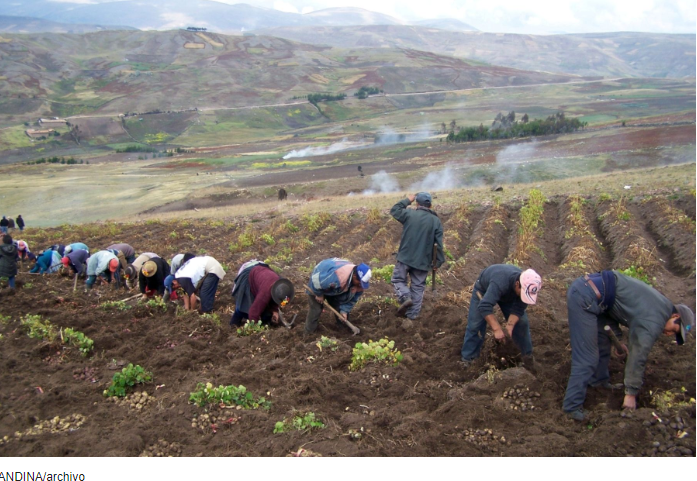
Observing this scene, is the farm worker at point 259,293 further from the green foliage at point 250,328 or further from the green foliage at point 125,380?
the green foliage at point 125,380

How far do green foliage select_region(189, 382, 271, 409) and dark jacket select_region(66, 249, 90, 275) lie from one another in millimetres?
7183

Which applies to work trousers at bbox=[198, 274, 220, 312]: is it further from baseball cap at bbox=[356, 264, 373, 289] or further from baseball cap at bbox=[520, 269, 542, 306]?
baseball cap at bbox=[520, 269, 542, 306]

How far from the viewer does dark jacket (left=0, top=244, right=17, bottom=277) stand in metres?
10.5

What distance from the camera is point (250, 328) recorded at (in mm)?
7355

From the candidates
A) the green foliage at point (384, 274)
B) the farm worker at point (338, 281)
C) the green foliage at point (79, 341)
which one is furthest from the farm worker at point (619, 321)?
the green foliage at point (79, 341)

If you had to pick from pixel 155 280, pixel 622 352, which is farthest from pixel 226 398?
pixel 155 280

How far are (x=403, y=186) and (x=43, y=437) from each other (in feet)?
88.4

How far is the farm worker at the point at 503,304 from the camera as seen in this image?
5109mm

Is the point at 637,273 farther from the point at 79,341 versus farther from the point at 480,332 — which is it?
the point at 79,341

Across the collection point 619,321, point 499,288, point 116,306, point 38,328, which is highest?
point 499,288

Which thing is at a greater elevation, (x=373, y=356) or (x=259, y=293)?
(x=259, y=293)

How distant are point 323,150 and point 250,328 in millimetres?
52631

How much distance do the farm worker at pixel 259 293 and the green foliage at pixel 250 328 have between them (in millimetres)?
79

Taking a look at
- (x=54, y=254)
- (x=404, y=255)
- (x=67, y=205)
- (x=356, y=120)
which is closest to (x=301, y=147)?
(x=356, y=120)
